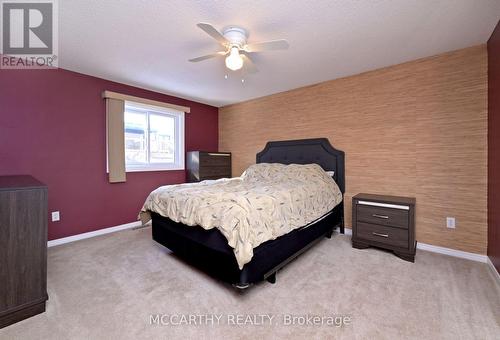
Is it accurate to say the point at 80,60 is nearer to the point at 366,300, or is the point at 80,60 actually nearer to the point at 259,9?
the point at 259,9

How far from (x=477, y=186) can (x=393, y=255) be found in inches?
45.1

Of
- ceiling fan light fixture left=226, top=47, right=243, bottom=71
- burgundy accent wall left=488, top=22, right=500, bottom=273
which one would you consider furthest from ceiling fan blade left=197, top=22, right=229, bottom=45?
burgundy accent wall left=488, top=22, right=500, bottom=273

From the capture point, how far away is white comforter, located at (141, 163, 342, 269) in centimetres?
168

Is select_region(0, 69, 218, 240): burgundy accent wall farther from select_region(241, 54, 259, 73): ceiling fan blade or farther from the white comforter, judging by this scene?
select_region(241, 54, 259, 73): ceiling fan blade

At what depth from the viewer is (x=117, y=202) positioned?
351cm

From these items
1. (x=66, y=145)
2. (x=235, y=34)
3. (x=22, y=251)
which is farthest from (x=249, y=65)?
(x=66, y=145)

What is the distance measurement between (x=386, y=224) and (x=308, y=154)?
5.13 feet

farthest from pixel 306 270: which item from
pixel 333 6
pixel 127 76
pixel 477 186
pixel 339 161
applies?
pixel 127 76

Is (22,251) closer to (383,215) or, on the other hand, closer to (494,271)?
(383,215)

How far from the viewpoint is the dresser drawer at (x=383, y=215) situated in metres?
2.45

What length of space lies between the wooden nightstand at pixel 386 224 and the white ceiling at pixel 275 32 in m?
1.73

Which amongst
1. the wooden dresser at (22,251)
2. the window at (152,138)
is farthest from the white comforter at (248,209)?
the window at (152,138)

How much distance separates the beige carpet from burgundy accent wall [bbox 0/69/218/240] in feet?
2.73

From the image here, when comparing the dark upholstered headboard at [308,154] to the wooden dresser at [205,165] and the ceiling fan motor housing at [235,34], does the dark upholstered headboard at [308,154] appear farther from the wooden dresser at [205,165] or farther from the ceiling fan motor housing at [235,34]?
the ceiling fan motor housing at [235,34]
